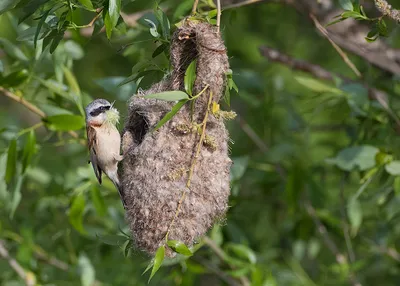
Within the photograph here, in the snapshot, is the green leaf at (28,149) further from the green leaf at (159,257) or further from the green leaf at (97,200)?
the green leaf at (159,257)

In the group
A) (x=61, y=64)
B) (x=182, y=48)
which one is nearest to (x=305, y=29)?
(x=61, y=64)

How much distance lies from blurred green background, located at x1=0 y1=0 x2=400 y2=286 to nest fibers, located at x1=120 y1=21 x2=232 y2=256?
132mm

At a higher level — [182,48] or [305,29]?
[182,48]

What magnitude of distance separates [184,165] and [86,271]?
6.63 feet

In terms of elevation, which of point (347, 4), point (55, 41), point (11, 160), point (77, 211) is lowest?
point (77, 211)

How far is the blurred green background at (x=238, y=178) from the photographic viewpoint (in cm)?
374

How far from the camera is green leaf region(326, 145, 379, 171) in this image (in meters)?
3.71

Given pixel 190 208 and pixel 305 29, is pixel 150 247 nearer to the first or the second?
pixel 190 208

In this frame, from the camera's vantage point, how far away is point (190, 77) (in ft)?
8.21

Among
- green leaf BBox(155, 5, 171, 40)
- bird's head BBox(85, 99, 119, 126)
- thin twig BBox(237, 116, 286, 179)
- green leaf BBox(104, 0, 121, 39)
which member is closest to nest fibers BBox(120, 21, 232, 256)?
green leaf BBox(155, 5, 171, 40)

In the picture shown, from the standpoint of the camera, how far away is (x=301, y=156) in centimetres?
459

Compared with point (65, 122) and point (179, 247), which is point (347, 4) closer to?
point (179, 247)

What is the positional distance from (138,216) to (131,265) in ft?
7.66

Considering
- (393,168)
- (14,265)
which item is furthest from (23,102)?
(393,168)
